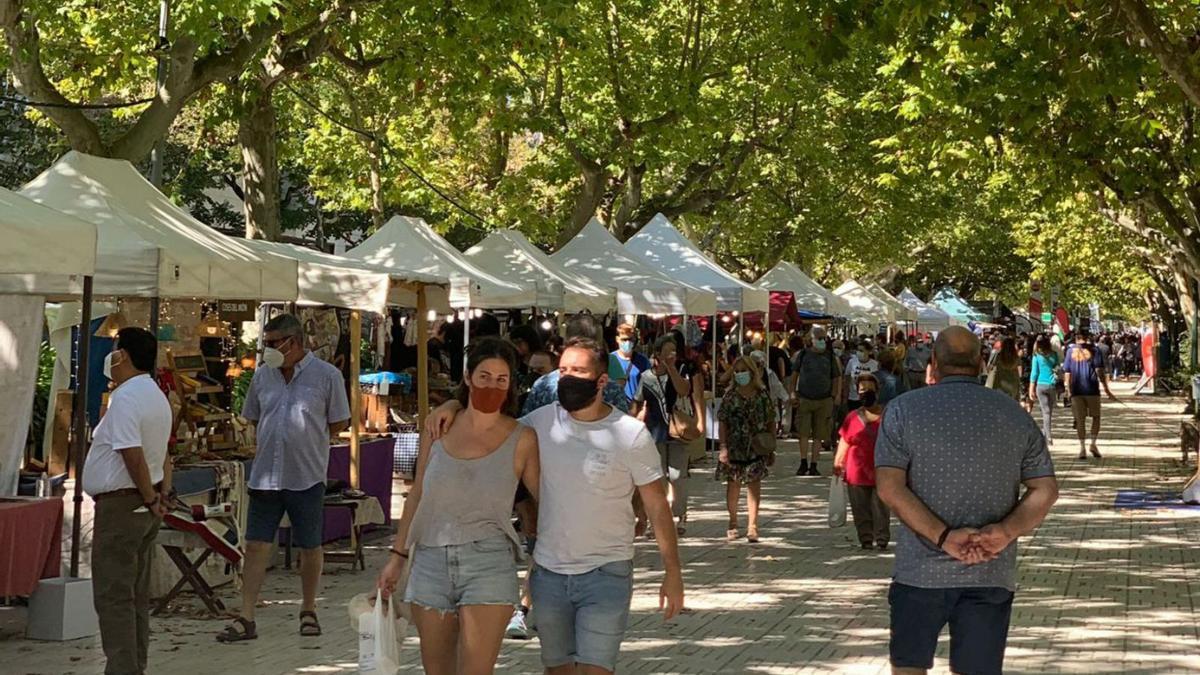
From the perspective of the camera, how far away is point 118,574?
7574 millimetres

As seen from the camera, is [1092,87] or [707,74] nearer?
[1092,87]

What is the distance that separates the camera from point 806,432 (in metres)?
21.8

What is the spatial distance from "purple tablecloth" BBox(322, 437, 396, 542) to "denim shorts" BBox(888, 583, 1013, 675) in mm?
7802

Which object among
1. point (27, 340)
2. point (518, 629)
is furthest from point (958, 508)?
point (27, 340)

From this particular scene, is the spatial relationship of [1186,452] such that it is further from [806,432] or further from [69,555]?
[69,555]

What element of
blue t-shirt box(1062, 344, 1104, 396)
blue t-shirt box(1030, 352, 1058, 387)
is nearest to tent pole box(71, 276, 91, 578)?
blue t-shirt box(1062, 344, 1104, 396)

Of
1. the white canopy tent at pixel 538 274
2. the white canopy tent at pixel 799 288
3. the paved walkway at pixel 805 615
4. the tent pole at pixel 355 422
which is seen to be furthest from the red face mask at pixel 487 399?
the white canopy tent at pixel 799 288

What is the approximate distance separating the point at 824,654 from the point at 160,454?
12.2 ft

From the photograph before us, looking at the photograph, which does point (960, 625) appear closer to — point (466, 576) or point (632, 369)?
point (466, 576)

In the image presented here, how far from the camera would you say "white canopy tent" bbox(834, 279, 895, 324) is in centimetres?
3897

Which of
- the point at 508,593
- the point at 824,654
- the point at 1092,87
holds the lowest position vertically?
the point at 824,654

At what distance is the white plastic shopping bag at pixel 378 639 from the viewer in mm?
6164

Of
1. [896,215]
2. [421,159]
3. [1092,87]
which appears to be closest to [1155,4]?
[1092,87]

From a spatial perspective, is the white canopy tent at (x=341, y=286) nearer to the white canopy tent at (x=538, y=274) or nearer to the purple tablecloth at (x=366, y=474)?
the purple tablecloth at (x=366, y=474)
